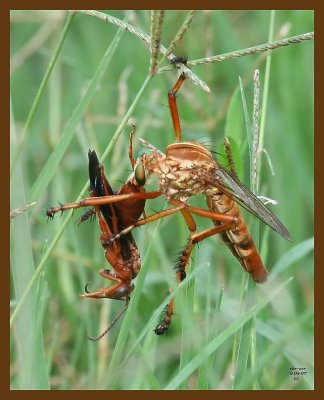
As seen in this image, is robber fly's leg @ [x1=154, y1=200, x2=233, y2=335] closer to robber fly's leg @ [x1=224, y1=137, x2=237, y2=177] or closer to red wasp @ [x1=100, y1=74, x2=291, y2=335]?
red wasp @ [x1=100, y1=74, x2=291, y2=335]

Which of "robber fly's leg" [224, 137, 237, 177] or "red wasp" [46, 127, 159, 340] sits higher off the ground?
"robber fly's leg" [224, 137, 237, 177]

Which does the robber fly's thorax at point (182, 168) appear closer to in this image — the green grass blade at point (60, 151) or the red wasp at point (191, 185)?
the red wasp at point (191, 185)

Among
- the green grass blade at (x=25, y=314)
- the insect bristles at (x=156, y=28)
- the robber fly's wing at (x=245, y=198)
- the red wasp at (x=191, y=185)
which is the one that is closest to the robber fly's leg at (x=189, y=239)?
the red wasp at (x=191, y=185)

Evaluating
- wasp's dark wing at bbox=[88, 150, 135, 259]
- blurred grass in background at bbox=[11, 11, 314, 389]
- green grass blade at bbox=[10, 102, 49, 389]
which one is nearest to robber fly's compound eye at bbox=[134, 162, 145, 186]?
wasp's dark wing at bbox=[88, 150, 135, 259]

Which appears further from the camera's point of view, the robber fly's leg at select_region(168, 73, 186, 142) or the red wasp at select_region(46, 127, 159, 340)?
the robber fly's leg at select_region(168, 73, 186, 142)

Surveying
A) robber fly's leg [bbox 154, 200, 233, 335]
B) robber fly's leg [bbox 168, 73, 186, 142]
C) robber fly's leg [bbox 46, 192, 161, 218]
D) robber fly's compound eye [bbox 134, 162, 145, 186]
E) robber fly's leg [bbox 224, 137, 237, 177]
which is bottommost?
robber fly's leg [bbox 154, 200, 233, 335]

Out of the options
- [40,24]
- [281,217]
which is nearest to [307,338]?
[281,217]
